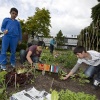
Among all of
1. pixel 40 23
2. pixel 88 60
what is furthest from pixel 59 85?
pixel 40 23

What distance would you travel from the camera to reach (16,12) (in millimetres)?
4555

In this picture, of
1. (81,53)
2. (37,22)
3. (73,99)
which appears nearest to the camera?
(73,99)

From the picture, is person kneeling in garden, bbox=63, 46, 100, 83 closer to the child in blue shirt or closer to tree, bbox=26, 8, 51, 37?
the child in blue shirt

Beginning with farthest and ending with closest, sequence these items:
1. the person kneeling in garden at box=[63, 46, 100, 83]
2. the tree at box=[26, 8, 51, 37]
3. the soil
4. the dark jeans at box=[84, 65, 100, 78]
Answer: the tree at box=[26, 8, 51, 37]
the dark jeans at box=[84, 65, 100, 78]
the person kneeling in garden at box=[63, 46, 100, 83]
the soil

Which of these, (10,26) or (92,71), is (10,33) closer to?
(10,26)

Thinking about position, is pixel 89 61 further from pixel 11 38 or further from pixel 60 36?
pixel 60 36

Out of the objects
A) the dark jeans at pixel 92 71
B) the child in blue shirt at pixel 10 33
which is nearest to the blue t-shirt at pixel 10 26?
the child in blue shirt at pixel 10 33

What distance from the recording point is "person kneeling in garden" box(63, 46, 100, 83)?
3746mm

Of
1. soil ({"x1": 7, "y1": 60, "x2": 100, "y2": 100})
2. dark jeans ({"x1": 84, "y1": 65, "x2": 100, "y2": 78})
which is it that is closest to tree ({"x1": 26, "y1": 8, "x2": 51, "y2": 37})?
dark jeans ({"x1": 84, "y1": 65, "x2": 100, "y2": 78})

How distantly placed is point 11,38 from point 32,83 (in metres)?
1.45

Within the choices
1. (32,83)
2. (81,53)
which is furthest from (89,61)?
(32,83)

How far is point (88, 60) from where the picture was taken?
162 inches

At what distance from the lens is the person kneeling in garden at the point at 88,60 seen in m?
3.75

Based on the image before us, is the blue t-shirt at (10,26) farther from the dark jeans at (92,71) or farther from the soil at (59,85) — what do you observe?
the dark jeans at (92,71)
